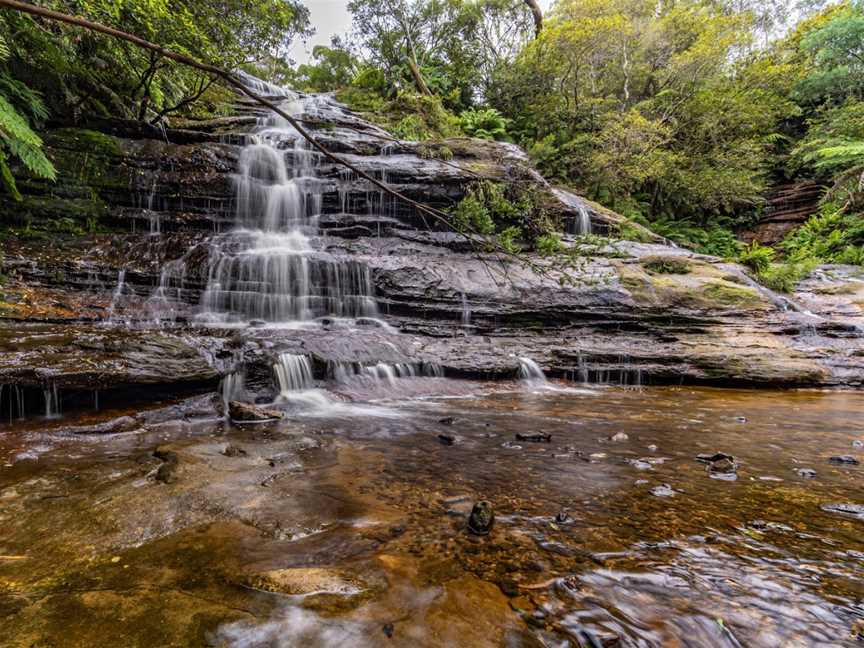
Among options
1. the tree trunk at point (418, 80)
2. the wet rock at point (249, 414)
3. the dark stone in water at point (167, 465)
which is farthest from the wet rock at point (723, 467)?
the tree trunk at point (418, 80)

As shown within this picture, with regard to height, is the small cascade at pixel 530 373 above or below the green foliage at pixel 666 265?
below

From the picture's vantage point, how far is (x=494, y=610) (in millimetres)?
1503

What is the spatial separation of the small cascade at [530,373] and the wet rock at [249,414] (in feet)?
14.6

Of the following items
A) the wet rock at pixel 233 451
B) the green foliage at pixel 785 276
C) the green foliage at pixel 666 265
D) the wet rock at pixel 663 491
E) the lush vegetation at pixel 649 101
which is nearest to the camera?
the wet rock at pixel 663 491

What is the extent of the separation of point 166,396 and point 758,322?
36.4 ft

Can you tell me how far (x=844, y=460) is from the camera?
324 cm

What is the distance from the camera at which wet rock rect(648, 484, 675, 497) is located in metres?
2.55

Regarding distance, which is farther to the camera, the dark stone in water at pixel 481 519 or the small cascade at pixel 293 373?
the small cascade at pixel 293 373

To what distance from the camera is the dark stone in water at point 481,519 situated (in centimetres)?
206

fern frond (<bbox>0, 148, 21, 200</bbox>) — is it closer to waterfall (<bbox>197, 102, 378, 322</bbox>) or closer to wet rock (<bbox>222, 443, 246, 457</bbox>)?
waterfall (<bbox>197, 102, 378, 322</bbox>)

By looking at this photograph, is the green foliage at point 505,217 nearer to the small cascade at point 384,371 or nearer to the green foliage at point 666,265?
the small cascade at point 384,371

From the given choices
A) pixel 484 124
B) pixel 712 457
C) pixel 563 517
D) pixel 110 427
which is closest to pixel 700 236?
pixel 484 124

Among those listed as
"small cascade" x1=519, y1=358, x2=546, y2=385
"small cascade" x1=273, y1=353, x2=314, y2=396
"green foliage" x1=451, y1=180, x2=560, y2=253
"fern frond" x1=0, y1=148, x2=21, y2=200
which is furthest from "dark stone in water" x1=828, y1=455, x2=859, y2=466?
"fern frond" x1=0, y1=148, x2=21, y2=200

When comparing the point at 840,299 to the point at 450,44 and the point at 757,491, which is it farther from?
the point at 450,44
